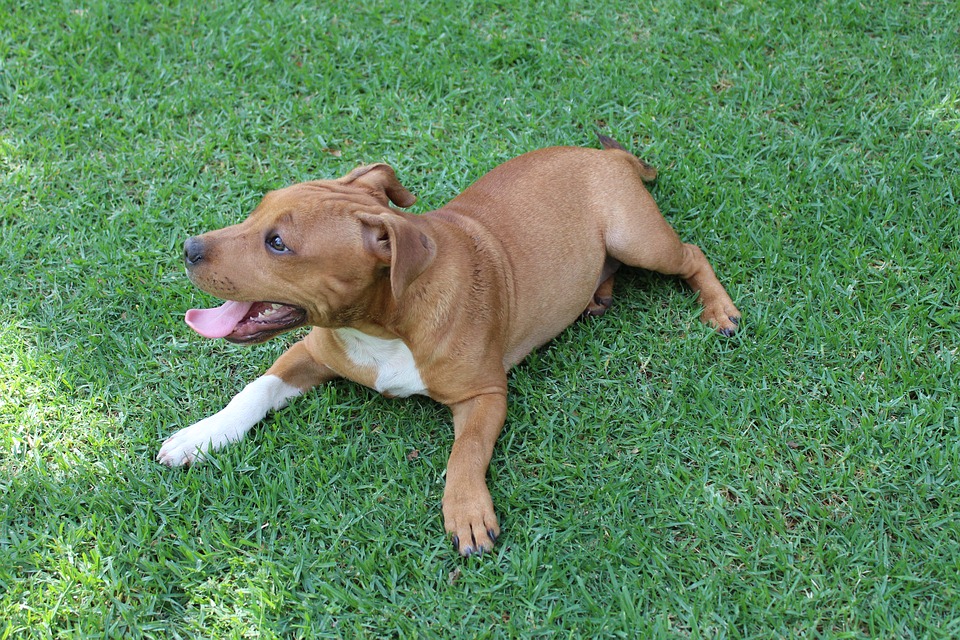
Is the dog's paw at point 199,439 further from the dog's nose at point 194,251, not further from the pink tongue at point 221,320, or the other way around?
the dog's nose at point 194,251

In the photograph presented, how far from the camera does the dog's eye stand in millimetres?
3677

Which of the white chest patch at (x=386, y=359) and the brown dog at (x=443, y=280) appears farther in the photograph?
the white chest patch at (x=386, y=359)

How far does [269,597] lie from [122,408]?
4.94 ft

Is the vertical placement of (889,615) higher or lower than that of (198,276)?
lower

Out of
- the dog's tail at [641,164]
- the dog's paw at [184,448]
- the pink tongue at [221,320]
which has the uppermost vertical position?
the pink tongue at [221,320]

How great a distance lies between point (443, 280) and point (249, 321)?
3.10ft

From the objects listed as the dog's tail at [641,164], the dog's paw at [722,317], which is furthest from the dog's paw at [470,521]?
the dog's tail at [641,164]

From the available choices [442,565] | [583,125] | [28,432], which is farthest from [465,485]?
[583,125]

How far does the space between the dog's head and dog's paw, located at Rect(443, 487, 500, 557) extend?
99 cm

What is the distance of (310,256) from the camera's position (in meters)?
3.64

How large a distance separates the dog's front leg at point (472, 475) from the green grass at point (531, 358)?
0.12 m

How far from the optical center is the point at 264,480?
4.05 m

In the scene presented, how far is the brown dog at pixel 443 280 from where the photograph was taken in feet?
12.1

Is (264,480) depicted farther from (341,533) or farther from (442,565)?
(442,565)
